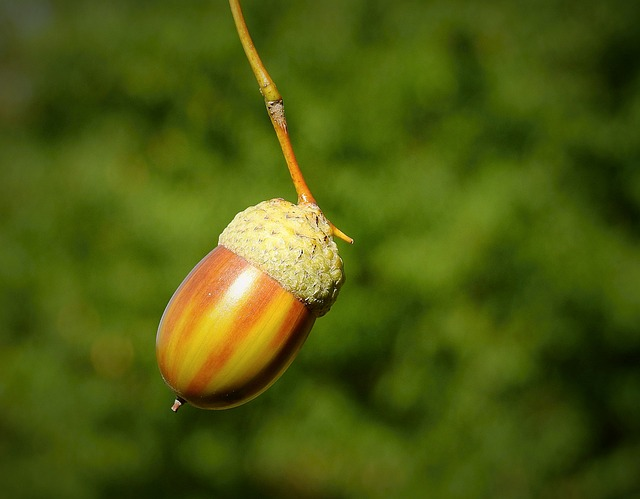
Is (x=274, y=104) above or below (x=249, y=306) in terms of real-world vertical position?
above

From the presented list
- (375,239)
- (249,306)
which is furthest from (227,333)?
(375,239)

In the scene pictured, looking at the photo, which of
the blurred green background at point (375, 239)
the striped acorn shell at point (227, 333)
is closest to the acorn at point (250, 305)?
the striped acorn shell at point (227, 333)

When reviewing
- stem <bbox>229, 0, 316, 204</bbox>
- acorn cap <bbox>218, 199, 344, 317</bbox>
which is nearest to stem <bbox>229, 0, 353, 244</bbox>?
stem <bbox>229, 0, 316, 204</bbox>

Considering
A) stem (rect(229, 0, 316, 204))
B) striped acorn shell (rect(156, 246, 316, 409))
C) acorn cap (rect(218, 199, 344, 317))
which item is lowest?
striped acorn shell (rect(156, 246, 316, 409))

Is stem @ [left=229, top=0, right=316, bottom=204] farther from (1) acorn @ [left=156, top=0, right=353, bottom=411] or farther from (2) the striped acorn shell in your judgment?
(2) the striped acorn shell

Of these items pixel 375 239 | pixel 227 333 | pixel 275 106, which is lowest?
pixel 375 239

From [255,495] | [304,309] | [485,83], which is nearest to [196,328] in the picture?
[304,309]

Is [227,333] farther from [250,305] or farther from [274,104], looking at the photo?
[274,104]

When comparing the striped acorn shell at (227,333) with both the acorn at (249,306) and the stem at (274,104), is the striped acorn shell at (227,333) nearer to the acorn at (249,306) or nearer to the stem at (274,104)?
the acorn at (249,306)
